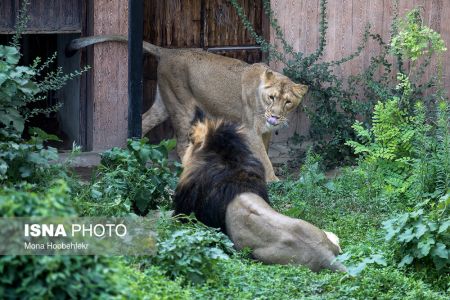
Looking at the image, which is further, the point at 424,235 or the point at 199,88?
the point at 199,88

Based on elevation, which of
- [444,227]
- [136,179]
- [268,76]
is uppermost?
[268,76]

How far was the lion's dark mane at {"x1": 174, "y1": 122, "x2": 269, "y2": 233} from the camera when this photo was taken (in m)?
7.63

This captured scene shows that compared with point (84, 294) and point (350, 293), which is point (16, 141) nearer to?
point (350, 293)

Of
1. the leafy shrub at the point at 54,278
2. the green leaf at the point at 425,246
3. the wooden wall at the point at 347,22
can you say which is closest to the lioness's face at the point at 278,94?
the wooden wall at the point at 347,22

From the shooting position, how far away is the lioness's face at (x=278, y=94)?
1057cm

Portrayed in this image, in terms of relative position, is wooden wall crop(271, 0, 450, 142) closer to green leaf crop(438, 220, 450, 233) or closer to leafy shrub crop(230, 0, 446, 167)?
leafy shrub crop(230, 0, 446, 167)

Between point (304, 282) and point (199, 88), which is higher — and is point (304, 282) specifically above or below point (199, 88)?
below

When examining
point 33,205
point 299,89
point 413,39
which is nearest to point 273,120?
point 299,89

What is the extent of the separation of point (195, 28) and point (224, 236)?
4871 millimetres

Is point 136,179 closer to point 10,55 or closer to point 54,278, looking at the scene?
point 10,55

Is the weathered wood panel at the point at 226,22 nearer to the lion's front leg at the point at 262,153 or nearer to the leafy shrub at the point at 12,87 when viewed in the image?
the lion's front leg at the point at 262,153

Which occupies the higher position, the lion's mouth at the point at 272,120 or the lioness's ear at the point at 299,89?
the lioness's ear at the point at 299,89

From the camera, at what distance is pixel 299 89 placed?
10594 mm

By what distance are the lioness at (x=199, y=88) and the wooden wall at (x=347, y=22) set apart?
76 centimetres
